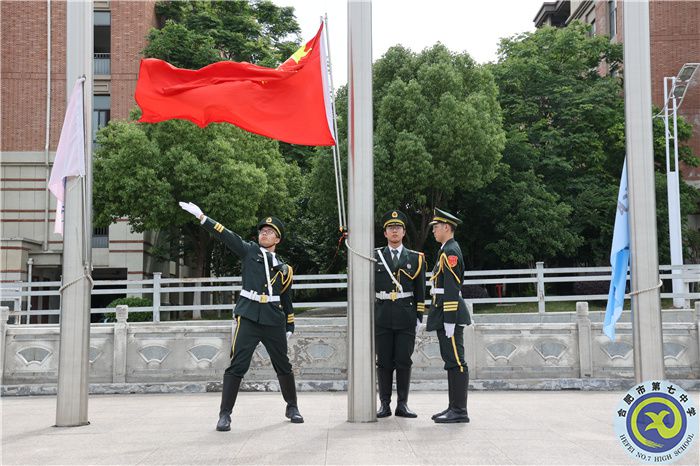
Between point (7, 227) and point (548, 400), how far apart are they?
1175 inches

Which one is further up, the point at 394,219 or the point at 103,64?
the point at 103,64

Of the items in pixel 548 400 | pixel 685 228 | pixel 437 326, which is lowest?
pixel 548 400

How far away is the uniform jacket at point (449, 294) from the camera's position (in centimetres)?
799

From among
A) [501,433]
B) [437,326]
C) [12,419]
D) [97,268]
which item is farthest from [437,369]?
[97,268]

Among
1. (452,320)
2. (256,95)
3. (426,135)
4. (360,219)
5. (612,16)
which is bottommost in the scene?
(452,320)

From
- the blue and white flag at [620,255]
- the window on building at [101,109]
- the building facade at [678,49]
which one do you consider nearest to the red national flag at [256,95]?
the blue and white flag at [620,255]

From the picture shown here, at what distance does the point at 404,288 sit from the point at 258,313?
5.59 ft

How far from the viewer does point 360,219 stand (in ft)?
25.5

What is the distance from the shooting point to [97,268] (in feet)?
113

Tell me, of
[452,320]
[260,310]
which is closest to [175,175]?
[260,310]

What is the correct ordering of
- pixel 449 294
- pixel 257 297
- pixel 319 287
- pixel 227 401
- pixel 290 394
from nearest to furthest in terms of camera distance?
1. pixel 227 401
2. pixel 257 297
3. pixel 449 294
4. pixel 290 394
5. pixel 319 287

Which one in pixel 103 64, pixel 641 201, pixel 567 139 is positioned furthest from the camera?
pixel 103 64

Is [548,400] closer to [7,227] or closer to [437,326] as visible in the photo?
[437,326]

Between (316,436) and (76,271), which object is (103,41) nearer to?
(76,271)
